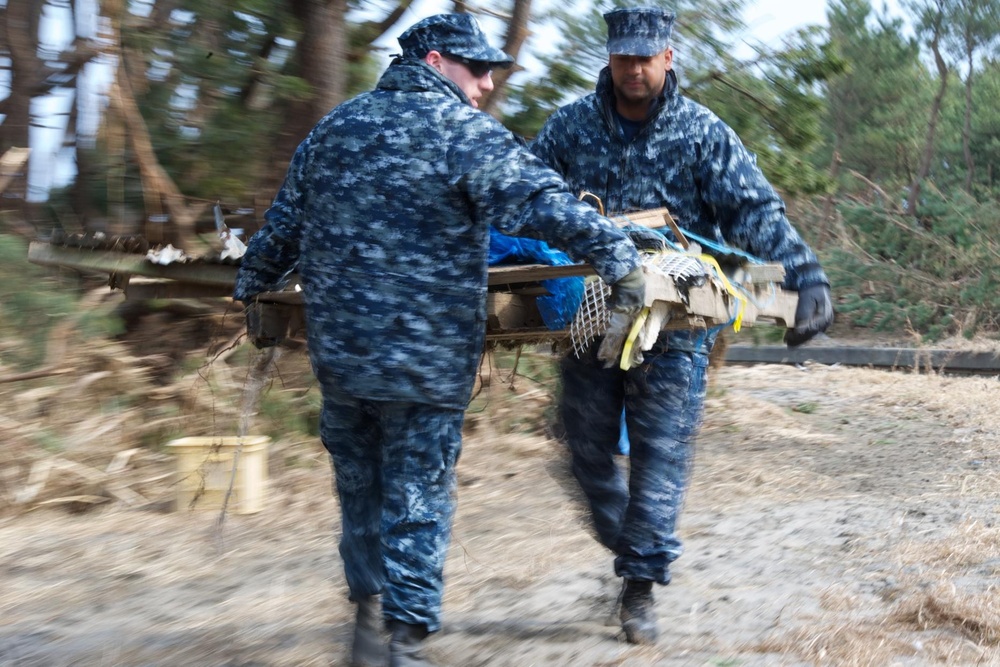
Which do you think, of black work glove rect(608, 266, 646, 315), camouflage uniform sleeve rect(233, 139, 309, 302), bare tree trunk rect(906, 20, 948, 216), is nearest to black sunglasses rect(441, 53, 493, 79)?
camouflage uniform sleeve rect(233, 139, 309, 302)

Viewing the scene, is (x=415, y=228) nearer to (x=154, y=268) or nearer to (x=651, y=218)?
(x=651, y=218)

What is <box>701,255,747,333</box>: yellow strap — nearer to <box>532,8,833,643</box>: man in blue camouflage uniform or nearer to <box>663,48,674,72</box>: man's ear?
<box>532,8,833,643</box>: man in blue camouflage uniform

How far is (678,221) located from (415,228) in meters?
1.15

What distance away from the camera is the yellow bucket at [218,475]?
19.7 ft

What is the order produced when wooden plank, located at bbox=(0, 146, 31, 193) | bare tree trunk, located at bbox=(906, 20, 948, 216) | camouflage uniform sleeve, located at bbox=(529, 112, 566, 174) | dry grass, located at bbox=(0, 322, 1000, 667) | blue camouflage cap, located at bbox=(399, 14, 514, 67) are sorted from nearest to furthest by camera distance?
1. blue camouflage cap, located at bbox=(399, 14, 514, 67)
2. dry grass, located at bbox=(0, 322, 1000, 667)
3. camouflage uniform sleeve, located at bbox=(529, 112, 566, 174)
4. wooden plank, located at bbox=(0, 146, 31, 193)
5. bare tree trunk, located at bbox=(906, 20, 948, 216)

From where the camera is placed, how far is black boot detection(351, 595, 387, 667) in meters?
3.34

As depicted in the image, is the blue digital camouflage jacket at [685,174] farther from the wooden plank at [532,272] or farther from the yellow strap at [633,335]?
the yellow strap at [633,335]

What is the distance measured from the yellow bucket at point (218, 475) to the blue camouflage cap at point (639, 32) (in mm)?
3415

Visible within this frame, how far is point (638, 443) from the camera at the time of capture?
369 cm

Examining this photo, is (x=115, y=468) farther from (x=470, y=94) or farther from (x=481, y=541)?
(x=470, y=94)

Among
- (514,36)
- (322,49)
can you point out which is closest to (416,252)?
(322,49)

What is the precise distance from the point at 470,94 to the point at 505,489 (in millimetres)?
3859

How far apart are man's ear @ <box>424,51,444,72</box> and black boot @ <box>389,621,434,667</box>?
1.67 meters

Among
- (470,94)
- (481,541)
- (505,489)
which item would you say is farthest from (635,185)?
(505,489)
